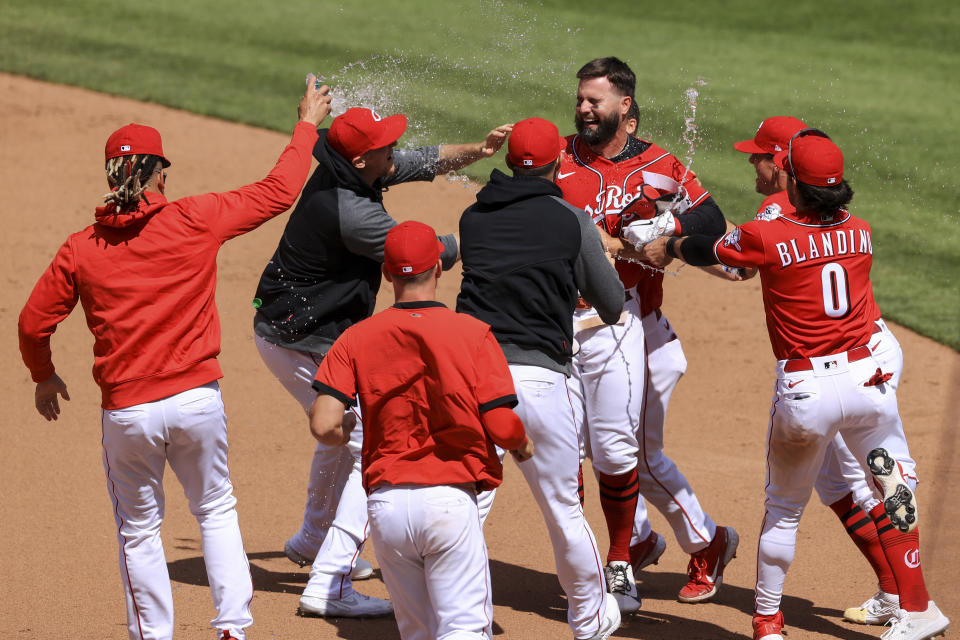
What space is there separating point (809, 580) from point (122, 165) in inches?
143

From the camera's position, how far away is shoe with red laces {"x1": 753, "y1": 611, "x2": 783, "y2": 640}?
15.3 ft

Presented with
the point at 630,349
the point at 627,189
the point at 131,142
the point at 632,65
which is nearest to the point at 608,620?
the point at 630,349

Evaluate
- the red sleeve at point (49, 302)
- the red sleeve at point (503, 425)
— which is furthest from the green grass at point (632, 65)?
the red sleeve at point (503, 425)

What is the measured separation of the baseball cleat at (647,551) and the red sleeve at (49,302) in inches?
108

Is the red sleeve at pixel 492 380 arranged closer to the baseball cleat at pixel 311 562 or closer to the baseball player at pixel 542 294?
the baseball player at pixel 542 294

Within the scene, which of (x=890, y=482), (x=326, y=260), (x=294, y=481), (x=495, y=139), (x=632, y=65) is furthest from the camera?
(x=632, y=65)

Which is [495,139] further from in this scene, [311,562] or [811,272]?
[311,562]

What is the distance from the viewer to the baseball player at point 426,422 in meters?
3.71

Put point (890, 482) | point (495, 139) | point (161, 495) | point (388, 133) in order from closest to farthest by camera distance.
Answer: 1. point (161, 495)
2. point (890, 482)
3. point (388, 133)
4. point (495, 139)

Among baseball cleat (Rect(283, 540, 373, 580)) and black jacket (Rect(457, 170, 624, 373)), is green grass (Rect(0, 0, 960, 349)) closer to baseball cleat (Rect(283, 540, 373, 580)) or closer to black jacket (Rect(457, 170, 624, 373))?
baseball cleat (Rect(283, 540, 373, 580))

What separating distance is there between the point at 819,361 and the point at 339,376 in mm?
1888

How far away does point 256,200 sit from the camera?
14.2ft

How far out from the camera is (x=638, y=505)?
18.1 ft

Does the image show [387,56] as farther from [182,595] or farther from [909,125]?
[182,595]
